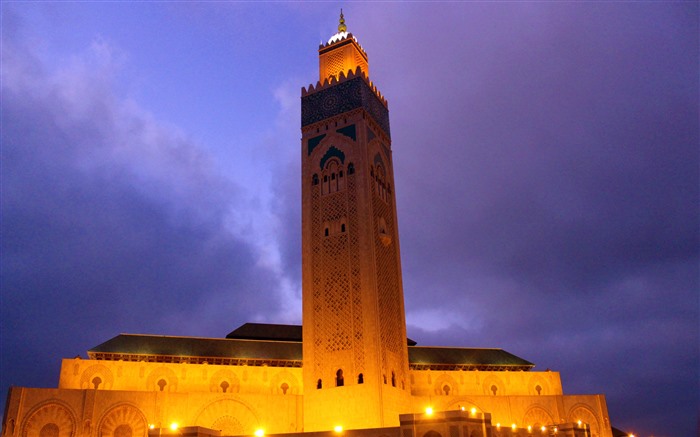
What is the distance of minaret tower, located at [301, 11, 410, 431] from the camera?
22.8m

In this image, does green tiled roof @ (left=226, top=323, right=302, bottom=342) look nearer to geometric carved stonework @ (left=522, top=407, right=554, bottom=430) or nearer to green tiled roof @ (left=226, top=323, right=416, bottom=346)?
green tiled roof @ (left=226, top=323, right=416, bottom=346)

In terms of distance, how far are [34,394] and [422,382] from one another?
52.1 feet

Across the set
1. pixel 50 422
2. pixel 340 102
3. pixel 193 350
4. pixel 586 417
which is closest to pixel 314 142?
pixel 340 102

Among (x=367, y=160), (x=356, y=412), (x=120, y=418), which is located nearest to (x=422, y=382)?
(x=356, y=412)

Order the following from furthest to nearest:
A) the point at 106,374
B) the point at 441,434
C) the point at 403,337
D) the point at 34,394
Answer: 1. the point at 403,337
2. the point at 106,374
3. the point at 34,394
4. the point at 441,434

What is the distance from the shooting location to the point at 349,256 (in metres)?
24.8

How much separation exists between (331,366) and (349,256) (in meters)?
4.42

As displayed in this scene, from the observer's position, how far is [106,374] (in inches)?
934

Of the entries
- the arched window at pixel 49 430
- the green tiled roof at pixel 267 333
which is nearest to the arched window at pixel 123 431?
the arched window at pixel 49 430

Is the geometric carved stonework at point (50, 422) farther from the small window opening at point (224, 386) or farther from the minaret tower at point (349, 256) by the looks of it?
the minaret tower at point (349, 256)

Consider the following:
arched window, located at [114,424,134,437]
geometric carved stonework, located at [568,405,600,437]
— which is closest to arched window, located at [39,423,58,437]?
arched window, located at [114,424,134,437]

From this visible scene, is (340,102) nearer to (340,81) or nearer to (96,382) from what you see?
(340,81)

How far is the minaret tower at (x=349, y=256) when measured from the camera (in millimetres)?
22797

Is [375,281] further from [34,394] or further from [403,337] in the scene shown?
[34,394]
